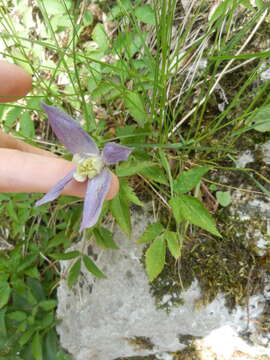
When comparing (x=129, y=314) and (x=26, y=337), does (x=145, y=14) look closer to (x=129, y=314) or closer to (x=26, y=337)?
(x=129, y=314)

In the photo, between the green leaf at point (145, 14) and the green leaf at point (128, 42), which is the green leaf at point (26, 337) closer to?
the green leaf at point (128, 42)

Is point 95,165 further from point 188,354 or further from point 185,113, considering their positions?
point 188,354

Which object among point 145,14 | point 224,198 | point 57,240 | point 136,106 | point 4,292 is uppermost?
point 145,14

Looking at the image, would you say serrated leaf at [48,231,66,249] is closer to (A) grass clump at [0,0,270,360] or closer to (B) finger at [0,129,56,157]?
(A) grass clump at [0,0,270,360]

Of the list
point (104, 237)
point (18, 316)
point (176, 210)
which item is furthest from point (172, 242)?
point (18, 316)

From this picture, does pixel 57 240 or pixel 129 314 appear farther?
pixel 57 240

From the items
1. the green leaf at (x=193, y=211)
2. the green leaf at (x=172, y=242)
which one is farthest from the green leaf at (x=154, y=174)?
the green leaf at (x=172, y=242)

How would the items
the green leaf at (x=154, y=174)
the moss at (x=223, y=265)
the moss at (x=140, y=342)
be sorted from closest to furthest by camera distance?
the green leaf at (x=154, y=174)
the moss at (x=223, y=265)
the moss at (x=140, y=342)

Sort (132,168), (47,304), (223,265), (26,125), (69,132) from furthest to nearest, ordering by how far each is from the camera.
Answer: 1. (47,304)
2. (26,125)
3. (223,265)
4. (132,168)
5. (69,132)
